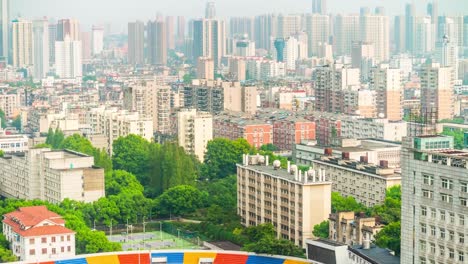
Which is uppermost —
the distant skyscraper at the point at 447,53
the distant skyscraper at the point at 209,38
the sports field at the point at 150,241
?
the distant skyscraper at the point at 209,38

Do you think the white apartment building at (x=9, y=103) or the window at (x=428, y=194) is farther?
the white apartment building at (x=9, y=103)

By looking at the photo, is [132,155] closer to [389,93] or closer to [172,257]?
[172,257]

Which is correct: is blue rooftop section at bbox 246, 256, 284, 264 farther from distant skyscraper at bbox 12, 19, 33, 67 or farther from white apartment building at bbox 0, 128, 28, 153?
distant skyscraper at bbox 12, 19, 33, 67

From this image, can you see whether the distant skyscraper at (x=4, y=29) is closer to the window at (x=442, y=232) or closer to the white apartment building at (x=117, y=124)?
the white apartment building at (x=117, y=124)

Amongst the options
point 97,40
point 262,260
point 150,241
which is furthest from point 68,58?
point 262,260

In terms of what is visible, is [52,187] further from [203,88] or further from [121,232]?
[203,88]

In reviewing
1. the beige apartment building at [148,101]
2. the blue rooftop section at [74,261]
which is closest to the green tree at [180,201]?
the blue rooftop section at [74,261]
